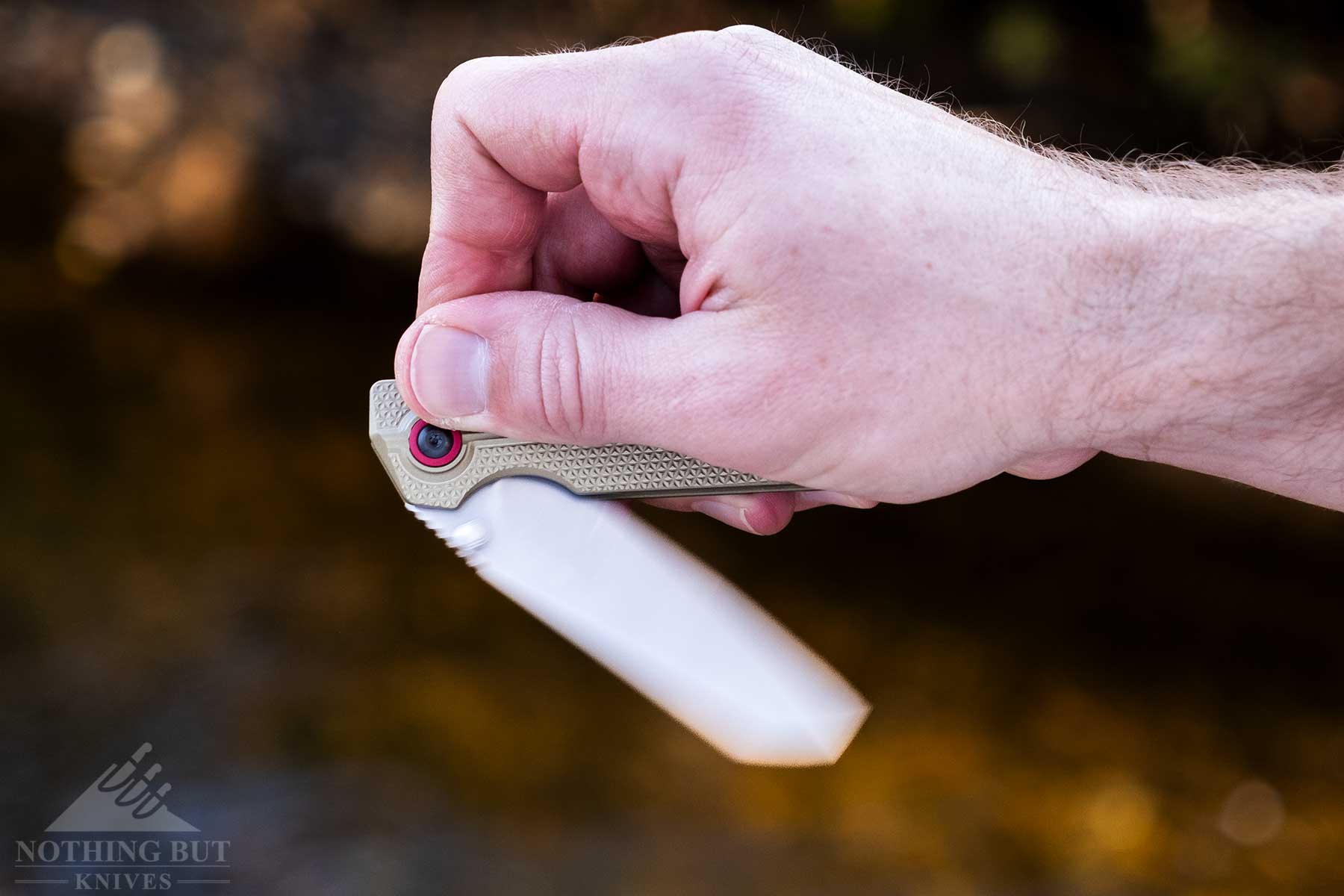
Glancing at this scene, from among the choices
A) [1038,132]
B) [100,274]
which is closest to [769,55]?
[1038,132]

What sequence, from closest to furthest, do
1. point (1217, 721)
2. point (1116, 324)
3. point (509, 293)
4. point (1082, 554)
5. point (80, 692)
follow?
1. point (1116, 324)
2. point (509, 293)
3. point (80, 692)
4. point (1217, 721)
5. point (1082, 554)

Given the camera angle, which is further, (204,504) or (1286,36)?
(1286,36)

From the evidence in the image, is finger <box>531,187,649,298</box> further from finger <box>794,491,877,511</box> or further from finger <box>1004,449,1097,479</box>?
finger <box>1004,449,1097,479</box>

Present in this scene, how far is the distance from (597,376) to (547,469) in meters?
0.13

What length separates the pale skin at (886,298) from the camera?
0.68 meters

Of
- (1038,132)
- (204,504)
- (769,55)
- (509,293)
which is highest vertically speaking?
(769,55)

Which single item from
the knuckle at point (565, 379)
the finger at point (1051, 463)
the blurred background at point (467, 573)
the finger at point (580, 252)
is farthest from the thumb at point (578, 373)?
the blurred background at point (467, 573)

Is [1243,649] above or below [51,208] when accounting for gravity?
below

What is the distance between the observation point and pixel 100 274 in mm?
1925

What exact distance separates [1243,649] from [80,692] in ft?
6.20

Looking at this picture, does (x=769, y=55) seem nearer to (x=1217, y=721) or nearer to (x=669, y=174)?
(x=669, y=174)

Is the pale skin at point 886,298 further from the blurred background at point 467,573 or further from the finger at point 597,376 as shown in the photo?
the blurred background at point 467,573

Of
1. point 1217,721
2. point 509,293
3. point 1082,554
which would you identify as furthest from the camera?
point 1082,554

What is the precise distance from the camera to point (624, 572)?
33.0 inches
